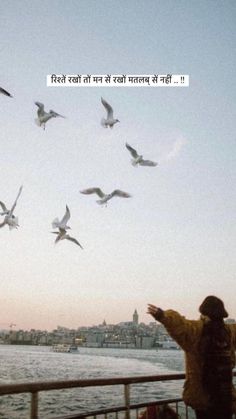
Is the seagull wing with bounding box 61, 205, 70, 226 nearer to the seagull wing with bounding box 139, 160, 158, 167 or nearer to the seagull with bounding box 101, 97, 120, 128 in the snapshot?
the seagull wing with bounding box 139, 160, 158, 167

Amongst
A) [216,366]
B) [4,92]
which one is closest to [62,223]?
[4,92]

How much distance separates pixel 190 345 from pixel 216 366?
0.80 ft

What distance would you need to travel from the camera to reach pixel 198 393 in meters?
3.37

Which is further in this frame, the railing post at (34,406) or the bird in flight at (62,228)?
the bird in flight at (62,228)

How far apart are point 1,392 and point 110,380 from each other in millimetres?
1272

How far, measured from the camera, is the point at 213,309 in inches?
135

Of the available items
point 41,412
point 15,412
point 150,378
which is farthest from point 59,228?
point 15,412

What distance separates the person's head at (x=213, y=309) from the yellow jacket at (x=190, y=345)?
9cm

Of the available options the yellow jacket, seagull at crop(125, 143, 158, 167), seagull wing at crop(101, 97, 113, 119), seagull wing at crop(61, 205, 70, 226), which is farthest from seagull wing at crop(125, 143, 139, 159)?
the yellow jacket

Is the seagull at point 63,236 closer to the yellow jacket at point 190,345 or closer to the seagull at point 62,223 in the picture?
the seagull at point 62,223

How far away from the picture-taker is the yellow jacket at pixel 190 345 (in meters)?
3.35

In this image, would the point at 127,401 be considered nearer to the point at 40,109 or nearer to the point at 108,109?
the point at 108,109

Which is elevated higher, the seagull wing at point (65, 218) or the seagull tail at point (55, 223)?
the seagull wing at point (65, 218)

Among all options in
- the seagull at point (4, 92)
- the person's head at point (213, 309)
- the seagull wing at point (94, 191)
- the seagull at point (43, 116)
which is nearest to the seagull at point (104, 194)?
the seagull wing at point (94, 191)
